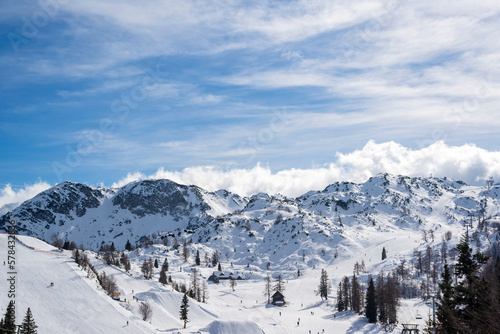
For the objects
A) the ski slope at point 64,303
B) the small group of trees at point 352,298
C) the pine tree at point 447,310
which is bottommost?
the small group of trees at point 352,298

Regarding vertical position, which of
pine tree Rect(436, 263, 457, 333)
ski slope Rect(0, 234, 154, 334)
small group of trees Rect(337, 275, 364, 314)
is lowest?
small group of trees Rect(337, 275, 364, 314)

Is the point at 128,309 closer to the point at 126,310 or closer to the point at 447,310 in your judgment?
the point at 126,310

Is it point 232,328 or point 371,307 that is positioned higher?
point 371,307

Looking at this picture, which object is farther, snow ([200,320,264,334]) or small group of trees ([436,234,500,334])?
snow ([200,320,264,334])

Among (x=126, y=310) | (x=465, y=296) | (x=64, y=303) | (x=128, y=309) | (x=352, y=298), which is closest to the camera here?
(x=465, y=296)

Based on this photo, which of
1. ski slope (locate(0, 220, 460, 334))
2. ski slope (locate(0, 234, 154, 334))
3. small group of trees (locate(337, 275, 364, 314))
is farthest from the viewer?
small group of trees (locate(337, 275, 364, 314))

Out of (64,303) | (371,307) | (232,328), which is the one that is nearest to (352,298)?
(371,307)

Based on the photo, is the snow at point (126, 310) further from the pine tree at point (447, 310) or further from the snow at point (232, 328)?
the pine tree at point (447, 310)

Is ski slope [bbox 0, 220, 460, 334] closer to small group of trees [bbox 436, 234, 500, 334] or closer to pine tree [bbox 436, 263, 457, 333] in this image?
pine tree [bbox 436, 263, 457, 333]

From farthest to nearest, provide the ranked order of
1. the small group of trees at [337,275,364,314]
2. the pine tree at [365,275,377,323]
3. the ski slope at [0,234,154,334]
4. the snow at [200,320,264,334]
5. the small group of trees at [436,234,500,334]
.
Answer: the small group of trees at [337,275,364,314] → the pine tree at [365,275,377,323] → the snow at [200,320,264,334] → the ski slope at [0,234,154,334] → the small group of trees at [436,234,500,334]

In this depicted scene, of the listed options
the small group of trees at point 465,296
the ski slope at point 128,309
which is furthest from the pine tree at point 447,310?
the ski slope at point 128,309

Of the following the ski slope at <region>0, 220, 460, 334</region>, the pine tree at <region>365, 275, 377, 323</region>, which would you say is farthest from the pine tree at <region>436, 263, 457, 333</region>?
the pine tree at <region>365, 275, 377, 323</region>

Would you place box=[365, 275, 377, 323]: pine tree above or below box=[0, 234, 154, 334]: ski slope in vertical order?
below

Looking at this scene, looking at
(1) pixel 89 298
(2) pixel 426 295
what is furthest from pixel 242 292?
(1) pixel 89 298
